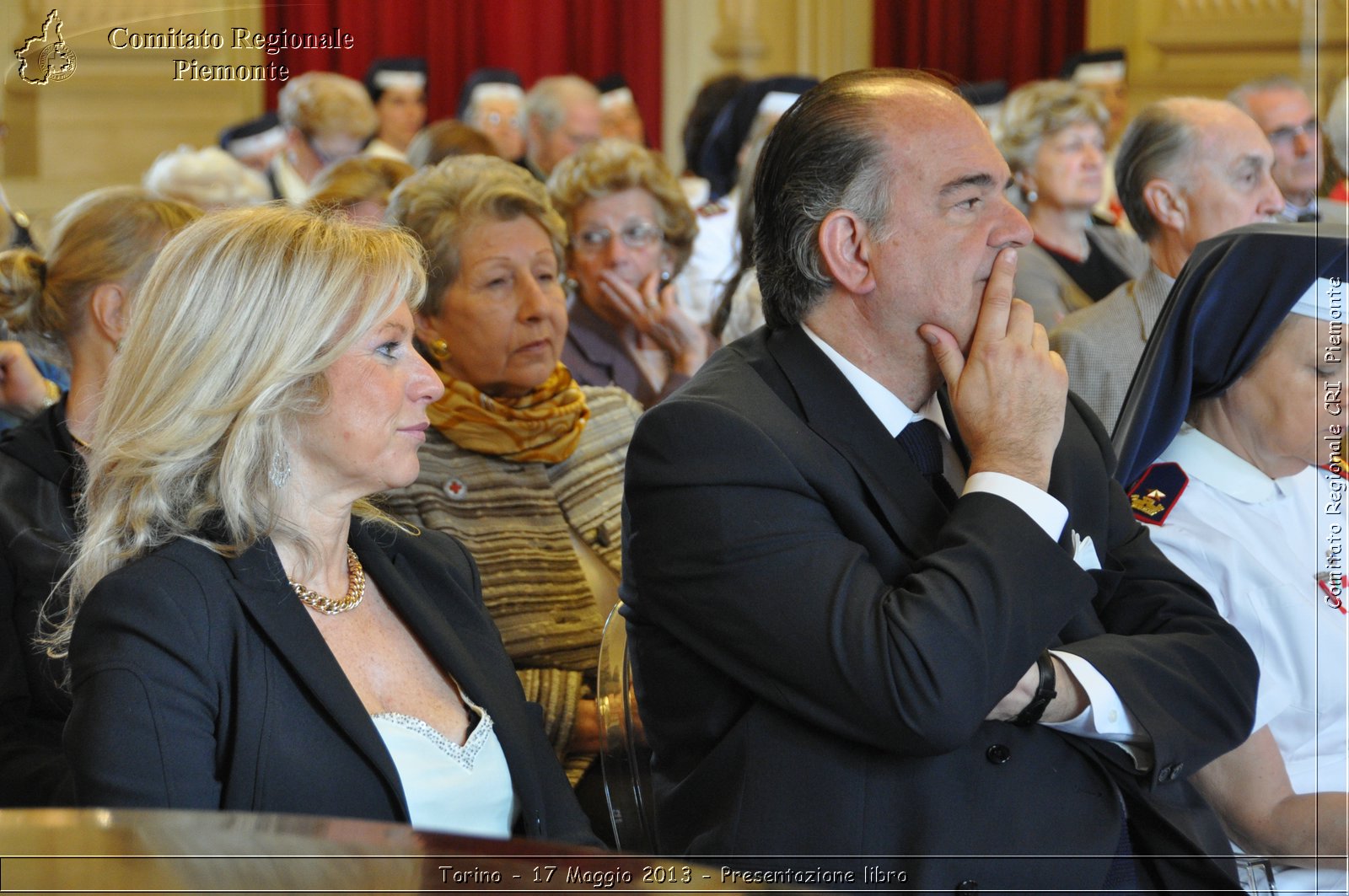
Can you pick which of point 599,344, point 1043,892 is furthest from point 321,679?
point 599,344

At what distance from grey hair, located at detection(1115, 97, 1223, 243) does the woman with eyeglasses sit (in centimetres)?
111

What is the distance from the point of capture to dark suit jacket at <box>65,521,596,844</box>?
142 cm

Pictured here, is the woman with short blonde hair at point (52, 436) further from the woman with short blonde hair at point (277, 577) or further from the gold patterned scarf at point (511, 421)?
the gold patterned scarf at point (511, 421)

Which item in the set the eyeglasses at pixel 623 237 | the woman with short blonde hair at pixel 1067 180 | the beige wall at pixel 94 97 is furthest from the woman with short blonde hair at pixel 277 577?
the woman with short blonde hair at pixel 1067 180

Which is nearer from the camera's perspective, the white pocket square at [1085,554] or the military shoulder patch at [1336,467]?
the white pocket square at [1085,554]

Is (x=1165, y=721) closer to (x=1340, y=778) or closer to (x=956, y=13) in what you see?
(x=1340, y=778)

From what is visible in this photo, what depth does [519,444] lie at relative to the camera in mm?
2521

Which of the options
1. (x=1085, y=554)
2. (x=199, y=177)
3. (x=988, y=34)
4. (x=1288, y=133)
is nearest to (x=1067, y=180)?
(x=1288, y=133)

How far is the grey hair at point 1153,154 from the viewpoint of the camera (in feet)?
10.3

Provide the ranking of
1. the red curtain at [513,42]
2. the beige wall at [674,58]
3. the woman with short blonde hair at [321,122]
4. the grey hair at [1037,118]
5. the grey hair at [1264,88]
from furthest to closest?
the red curtain at [513,42] → the woman with short blonde hair at [321,122] → the grey hair at [1264,88] → the grey hair at [1037,118] → the beige wall at [674,58]

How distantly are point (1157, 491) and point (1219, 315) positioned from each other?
0.87 ft

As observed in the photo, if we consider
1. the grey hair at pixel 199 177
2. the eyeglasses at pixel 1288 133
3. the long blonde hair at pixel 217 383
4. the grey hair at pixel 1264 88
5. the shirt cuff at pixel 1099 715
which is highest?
the grey hair at pixel 1264 88

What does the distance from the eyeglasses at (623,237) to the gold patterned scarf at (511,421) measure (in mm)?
1303

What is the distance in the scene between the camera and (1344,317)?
78.5 inches
